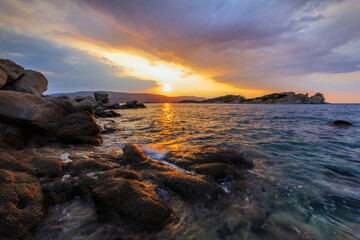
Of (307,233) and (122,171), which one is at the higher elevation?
(122,171)

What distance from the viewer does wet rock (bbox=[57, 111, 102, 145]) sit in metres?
8.73

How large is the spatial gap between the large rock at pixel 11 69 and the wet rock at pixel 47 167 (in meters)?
10.9

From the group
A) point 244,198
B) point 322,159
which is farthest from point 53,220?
point 322,159

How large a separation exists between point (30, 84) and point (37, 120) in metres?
8.83

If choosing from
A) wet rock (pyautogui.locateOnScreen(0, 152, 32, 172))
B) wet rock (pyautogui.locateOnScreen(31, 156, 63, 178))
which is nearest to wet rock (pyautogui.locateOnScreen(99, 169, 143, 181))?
wet rock (pyautogui.locateOnScreen(31, 156, 63, 178))

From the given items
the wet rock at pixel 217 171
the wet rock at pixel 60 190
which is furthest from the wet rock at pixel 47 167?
the wet rock at pixel 217 171

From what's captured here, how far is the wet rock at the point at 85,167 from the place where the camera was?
5133 mm

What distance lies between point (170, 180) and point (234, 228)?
2160mm

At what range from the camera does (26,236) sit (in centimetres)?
279

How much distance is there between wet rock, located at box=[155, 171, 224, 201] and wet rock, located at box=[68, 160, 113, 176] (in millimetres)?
2238

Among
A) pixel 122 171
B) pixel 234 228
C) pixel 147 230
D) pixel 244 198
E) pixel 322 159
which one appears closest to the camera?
pixel 147 230

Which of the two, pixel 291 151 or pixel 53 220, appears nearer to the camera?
pixel 53 220

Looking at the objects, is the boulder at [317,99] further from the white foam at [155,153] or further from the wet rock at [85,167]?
the wet rock at [85,167]

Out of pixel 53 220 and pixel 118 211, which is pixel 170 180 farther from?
pixel 53 220
